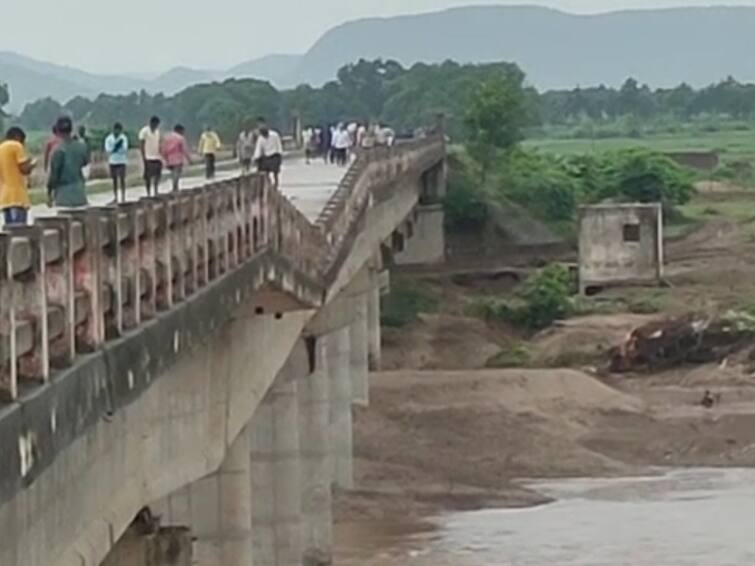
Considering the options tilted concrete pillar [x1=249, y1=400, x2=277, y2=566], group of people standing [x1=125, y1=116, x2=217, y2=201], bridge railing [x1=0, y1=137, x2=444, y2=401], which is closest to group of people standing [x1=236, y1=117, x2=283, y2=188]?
group of people standing [x1=125, y1=116, x2=217, y2=201]

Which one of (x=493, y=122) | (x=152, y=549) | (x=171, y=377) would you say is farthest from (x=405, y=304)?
(x=152, y=549)

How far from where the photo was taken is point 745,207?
133000mm

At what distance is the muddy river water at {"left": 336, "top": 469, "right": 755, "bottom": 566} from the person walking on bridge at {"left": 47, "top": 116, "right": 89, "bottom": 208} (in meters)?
23.9

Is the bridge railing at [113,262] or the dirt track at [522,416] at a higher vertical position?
the bridge railing at [113,262]

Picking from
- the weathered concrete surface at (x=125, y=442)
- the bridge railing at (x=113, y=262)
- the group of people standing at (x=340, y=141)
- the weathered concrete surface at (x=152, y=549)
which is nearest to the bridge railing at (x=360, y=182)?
the group of people standing at (x=340, y=141)

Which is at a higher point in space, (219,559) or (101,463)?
(101,463)

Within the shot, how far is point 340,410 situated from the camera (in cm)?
5719

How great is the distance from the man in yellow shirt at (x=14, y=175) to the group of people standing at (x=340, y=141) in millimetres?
49350

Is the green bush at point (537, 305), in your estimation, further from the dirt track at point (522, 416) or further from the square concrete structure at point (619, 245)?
the square concrete structure at point (619, 245)

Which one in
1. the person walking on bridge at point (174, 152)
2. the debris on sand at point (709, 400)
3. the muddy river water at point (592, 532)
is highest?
the person walking on bridge at point (174, 152)

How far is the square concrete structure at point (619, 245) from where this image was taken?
91.9 metres

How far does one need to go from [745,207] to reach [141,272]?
115817 mm

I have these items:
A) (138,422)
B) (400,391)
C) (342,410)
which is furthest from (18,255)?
(400,391)

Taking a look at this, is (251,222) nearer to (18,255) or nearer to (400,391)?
(18,255)
